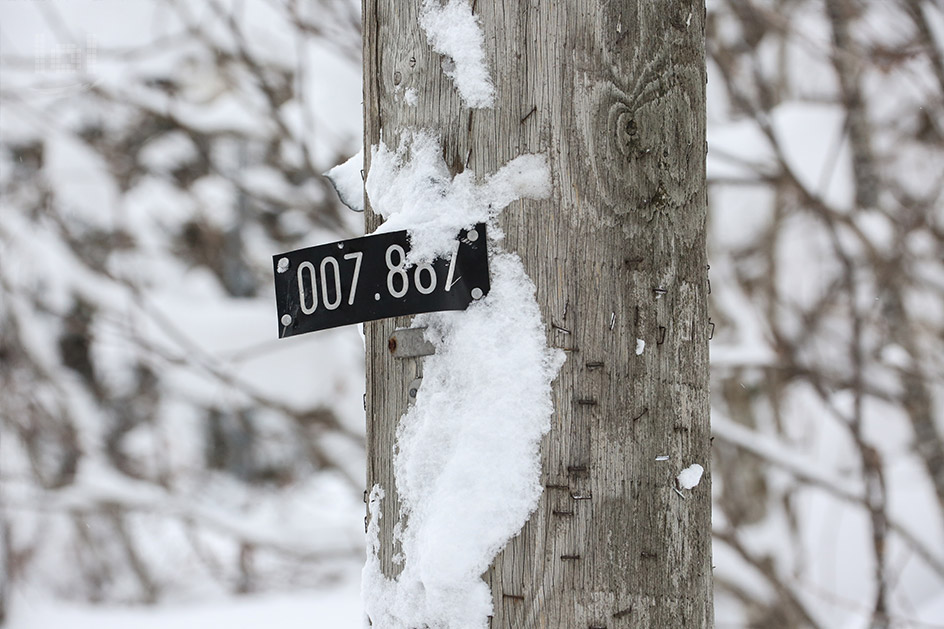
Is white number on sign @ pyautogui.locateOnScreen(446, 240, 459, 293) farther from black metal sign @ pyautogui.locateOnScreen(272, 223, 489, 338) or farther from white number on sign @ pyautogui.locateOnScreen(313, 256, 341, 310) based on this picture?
white number on sign @ pyautogui.locateOnScreen(313, 256, 341, 310)

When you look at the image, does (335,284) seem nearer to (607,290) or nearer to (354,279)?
(354,279)

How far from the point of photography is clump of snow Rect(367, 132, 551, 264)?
89cm

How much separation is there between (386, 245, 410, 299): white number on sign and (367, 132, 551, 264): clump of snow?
12 millimetres

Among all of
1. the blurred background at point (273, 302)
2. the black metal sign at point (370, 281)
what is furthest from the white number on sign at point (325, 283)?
the blurred background at point (273, 302)

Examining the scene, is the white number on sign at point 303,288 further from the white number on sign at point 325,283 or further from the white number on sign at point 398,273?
the white number on sign at point 398,273

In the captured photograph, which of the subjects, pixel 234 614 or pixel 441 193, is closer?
pixel 441 193

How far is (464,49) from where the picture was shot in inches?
35.7

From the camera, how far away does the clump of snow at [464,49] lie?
90 cm

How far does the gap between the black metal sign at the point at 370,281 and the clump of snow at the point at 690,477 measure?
0.29 m

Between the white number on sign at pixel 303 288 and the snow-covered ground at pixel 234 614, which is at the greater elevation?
the white number on sign at pixel 303 288

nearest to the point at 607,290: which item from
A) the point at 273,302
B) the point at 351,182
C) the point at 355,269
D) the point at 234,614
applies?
the point at 355,269

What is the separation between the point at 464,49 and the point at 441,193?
0.16 m

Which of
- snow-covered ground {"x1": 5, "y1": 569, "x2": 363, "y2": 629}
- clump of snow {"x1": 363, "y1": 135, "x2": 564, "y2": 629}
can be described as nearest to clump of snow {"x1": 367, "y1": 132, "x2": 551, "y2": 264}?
clump of snow {"x1": 363, "y1": 135, "x2": 564, "y2": 629}

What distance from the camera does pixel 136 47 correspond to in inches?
176
